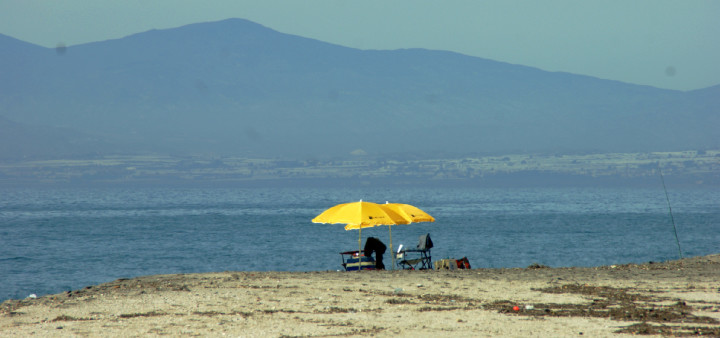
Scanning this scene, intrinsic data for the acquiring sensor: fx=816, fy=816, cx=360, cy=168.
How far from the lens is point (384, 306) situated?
47.4 feet

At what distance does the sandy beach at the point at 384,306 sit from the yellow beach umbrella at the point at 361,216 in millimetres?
1541

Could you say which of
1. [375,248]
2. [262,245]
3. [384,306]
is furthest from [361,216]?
[262,245]

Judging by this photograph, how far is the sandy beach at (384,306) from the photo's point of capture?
12227 mm

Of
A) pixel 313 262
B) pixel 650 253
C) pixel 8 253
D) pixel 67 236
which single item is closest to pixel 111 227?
pixel 67 236

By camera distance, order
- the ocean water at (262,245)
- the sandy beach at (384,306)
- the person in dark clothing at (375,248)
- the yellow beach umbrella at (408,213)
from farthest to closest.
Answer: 1. the ocean water at (262,245)
2. the person in dark clothing at (375,248)
3. the yellow beach umbrella at (408,213)
4. the sandy beach at (384,306)

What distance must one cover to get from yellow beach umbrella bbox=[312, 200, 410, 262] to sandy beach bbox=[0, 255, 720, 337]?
5.05ft

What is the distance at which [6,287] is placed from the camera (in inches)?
1405

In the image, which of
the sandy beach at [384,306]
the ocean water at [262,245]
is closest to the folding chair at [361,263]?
the sandy beach at [384,306]

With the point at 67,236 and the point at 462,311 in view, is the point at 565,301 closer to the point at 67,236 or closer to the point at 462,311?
the point at 462,311

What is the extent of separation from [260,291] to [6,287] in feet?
78.2

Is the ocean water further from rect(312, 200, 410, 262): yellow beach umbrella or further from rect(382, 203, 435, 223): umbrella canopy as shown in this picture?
A: rect(312, 200, 410, 262): yellow beach umbrella

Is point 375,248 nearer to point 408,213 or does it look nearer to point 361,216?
point 408,213

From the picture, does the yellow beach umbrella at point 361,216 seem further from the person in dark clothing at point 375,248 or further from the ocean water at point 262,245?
the ocean water at point 262,245

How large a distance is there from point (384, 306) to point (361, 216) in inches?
241
